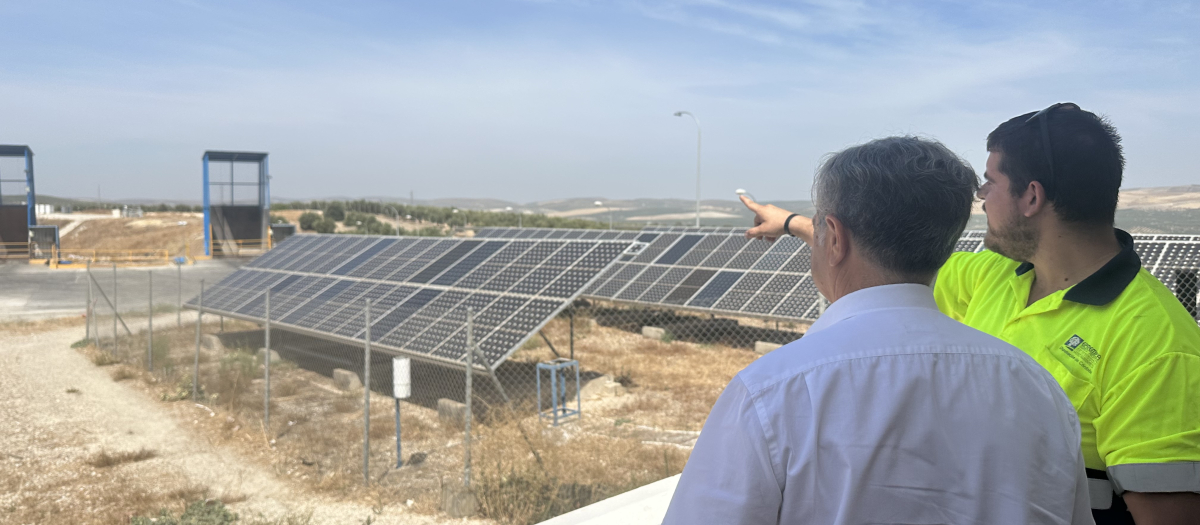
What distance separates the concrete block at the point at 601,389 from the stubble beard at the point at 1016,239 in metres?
9.17

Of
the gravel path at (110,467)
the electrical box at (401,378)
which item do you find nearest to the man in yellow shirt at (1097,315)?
the gravel path at (110,467)

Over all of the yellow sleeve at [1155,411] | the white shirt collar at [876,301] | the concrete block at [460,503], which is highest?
the white shirt collar at [876,301]

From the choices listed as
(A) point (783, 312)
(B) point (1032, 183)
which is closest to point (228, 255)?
(A) point (783, 312)

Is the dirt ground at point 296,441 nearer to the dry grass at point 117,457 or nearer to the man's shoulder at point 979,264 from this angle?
the dry grass at point 117,457

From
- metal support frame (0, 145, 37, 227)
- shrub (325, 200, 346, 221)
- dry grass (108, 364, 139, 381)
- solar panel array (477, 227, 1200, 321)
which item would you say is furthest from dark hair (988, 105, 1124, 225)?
shrub (325, 200, 346, 221)

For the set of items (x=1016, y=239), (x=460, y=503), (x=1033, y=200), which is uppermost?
(x=1033, y=200)

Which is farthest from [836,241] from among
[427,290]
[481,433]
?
[427,290]

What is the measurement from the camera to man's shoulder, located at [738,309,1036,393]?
3.85ft

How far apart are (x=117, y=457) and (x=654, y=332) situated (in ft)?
33.7

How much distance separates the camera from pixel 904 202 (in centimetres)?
136

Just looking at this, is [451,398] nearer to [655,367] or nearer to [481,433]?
[481,433]

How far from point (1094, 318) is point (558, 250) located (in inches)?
399

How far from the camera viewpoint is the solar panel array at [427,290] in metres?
9.71

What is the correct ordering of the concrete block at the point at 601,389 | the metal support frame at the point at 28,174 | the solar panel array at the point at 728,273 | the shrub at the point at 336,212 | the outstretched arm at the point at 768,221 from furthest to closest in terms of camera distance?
the shrub at the point at 336,212
the metal support frame at the point at 28,174
the solar panel array at the point at 728,273
the concrete block at the point at 601,389
the outstretched arm at the point at 768,221
